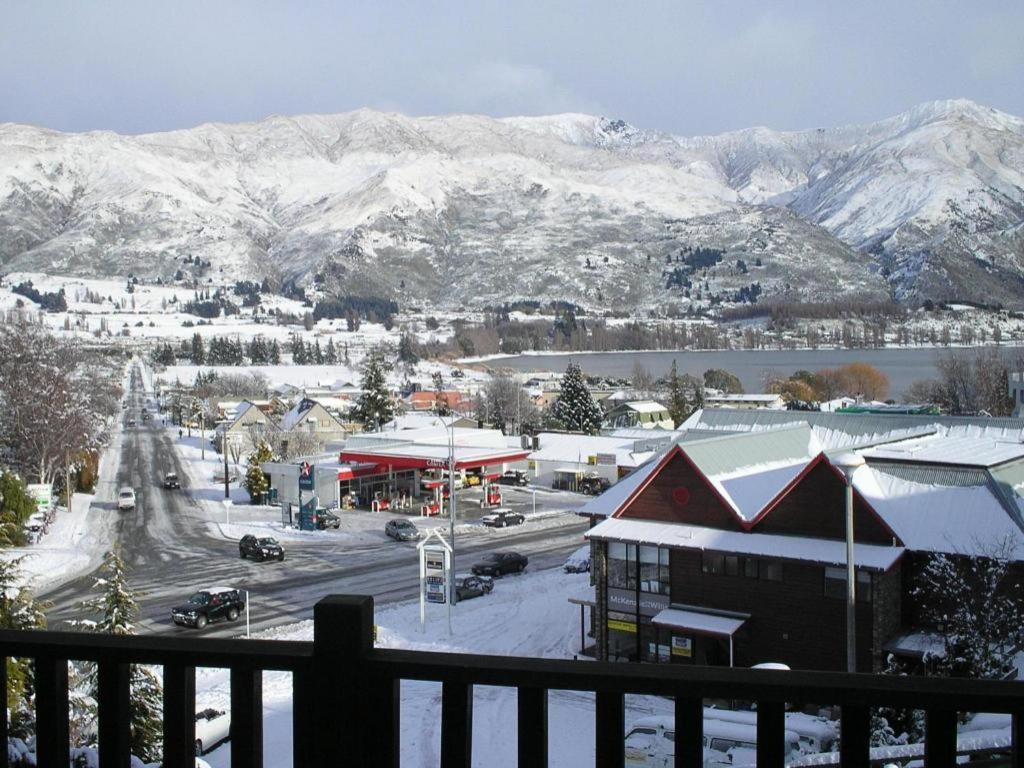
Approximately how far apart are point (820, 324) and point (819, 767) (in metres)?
194

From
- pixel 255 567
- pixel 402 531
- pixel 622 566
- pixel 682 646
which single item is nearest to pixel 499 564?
pixel 402 531

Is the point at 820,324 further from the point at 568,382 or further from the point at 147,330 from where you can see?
the point at 568,382

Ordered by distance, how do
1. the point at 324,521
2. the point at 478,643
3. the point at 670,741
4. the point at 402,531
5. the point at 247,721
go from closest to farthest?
1. the point at 247,721
2. the point at 670,741
3. the point at 478,643
4. the point at 402,531
5. the point at 324,521

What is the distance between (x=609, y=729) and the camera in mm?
1861

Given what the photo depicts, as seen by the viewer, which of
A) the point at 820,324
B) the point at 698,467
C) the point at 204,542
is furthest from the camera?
the point at 820,324

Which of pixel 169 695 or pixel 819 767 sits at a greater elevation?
pixel 169 695

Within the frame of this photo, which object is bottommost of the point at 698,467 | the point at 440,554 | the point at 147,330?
the point at 440,554

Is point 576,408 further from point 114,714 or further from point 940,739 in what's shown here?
point 940,739

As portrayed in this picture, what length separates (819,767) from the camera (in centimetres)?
391

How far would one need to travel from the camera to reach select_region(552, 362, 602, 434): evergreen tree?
172 ft

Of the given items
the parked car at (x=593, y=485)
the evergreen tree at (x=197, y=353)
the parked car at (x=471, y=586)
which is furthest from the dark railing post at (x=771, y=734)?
the evergreen tree at (x=197, y=353)

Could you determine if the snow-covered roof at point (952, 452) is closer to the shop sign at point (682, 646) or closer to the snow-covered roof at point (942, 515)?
the snow-covered roof at point (942, 515)

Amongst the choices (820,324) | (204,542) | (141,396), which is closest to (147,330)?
(141,396)

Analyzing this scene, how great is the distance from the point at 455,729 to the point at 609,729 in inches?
12.5
